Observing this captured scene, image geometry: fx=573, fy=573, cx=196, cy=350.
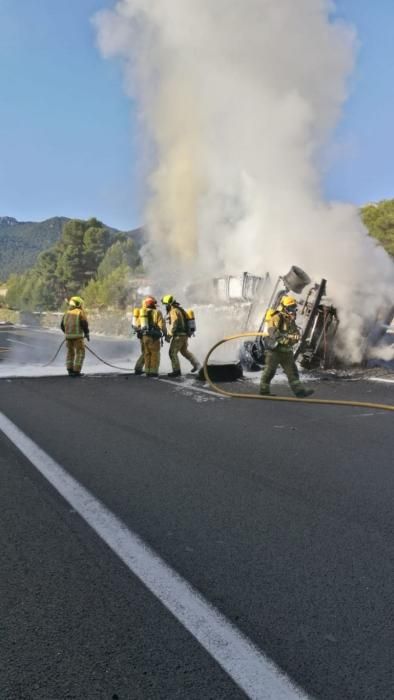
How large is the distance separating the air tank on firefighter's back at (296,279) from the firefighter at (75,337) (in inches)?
164

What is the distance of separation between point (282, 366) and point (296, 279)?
3190mm

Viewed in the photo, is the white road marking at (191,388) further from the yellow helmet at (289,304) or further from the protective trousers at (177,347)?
the yellow helmet at (289,304)

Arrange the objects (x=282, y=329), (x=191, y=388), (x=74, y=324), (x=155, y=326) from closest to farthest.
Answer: (x=282, y=329), (x=191, y=388), (x=155, y=326), (x=74, y=324)

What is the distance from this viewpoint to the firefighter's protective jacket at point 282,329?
8.82 meters

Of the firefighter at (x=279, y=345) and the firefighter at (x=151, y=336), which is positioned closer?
the firefighter at (x=279, y=345)

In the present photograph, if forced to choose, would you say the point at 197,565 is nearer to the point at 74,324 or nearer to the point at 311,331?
the point at 311,331

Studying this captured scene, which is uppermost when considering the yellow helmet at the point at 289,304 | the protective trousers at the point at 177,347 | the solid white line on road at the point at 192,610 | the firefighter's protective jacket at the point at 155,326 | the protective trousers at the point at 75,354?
the yellow helmet at the point at 289,304

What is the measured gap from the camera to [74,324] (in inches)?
460

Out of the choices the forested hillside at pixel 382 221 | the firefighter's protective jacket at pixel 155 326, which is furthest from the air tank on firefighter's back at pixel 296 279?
the forested hillside at pixel 382 221

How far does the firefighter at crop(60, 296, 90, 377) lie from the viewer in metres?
11.4

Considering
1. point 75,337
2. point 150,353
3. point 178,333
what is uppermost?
point 178,333

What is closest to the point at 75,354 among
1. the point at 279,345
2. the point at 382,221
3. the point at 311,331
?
the point at 279,345

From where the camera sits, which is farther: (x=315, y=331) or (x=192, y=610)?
(x=315, y=331)

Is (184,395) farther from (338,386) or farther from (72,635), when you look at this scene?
(72,635)
